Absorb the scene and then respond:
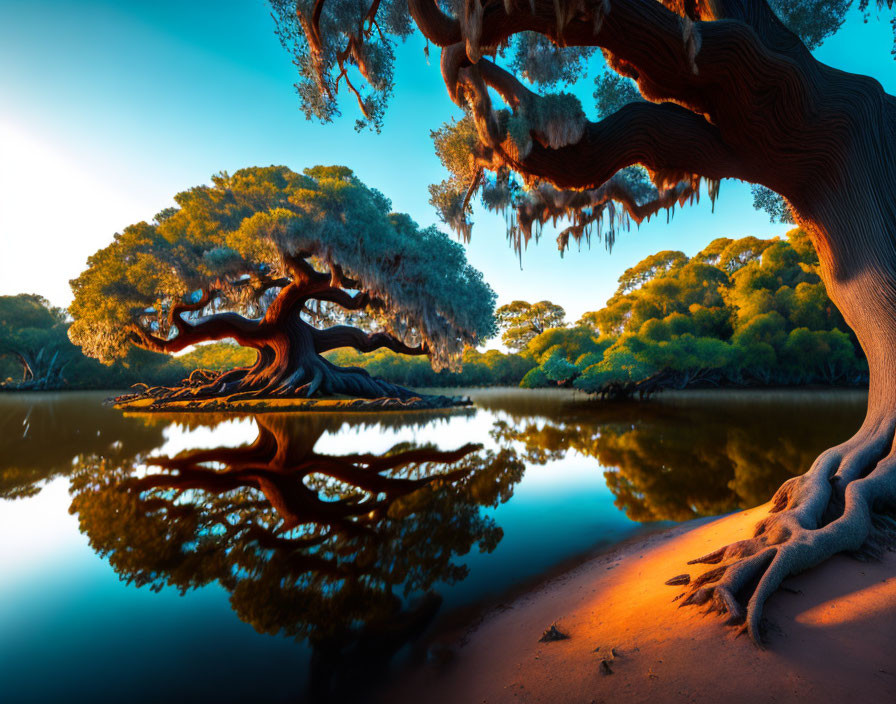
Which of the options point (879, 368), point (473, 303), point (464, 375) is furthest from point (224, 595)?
point (464, 375)

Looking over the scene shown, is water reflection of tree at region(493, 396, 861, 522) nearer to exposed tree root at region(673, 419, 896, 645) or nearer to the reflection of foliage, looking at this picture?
exposed tree root at region(673, 419, 896, 645)

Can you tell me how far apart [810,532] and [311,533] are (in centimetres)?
372

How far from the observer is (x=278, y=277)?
1659 centimetres

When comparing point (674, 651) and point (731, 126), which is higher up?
point (731, 126)

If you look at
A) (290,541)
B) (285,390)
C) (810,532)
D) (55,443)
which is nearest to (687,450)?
(810,532)

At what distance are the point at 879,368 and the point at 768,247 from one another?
3527 centimetres

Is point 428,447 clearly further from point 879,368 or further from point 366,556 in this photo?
point 879,368

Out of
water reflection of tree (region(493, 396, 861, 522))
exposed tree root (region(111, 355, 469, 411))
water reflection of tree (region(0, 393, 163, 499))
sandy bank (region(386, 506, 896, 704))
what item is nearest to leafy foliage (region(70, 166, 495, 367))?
exposed tree root (region(111, 355, 469, 411))

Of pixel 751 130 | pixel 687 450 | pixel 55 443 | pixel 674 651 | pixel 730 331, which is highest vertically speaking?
pixel 751 130

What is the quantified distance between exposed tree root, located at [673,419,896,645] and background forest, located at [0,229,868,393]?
1472 centimetres

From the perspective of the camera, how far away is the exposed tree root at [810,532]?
1885 mm

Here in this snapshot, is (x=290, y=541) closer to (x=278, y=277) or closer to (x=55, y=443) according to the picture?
(x=55, y=443)

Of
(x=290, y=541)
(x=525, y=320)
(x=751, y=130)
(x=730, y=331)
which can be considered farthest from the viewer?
(x=525, y=320)

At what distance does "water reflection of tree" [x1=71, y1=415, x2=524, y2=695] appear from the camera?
221 cm
